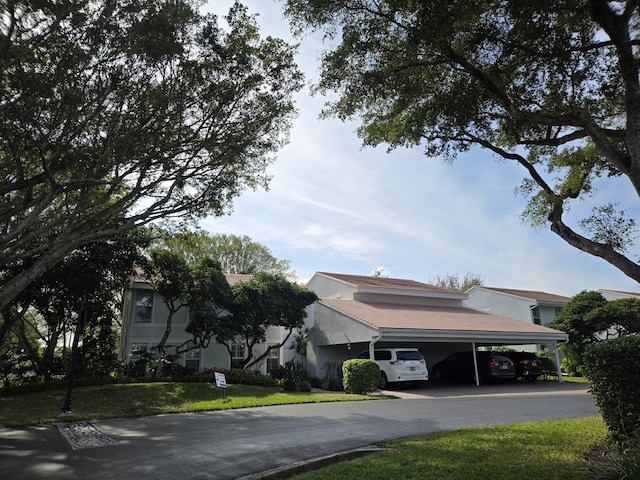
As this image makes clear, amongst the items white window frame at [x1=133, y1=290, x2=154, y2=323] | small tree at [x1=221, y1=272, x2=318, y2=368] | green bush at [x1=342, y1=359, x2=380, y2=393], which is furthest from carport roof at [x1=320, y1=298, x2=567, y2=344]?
white window frame at [x1=133, y1=290, x2=154, y2=323]

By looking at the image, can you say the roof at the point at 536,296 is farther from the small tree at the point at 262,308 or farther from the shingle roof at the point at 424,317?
the small tree at the point at 262,308

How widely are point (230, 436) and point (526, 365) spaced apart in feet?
60.6

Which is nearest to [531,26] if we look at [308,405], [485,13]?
[485,13]

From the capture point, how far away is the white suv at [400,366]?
707 inches

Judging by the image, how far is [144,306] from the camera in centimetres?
2267

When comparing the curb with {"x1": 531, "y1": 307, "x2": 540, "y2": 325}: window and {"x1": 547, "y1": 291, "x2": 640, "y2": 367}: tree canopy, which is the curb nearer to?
{"x1": 547, "y1": 291, "x2": 640, "y2": 367}: tree canopy

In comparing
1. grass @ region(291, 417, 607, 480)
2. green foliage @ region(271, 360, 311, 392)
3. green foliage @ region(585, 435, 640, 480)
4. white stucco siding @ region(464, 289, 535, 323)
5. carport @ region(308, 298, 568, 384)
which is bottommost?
grass @ region(291, 417, 607, 480)

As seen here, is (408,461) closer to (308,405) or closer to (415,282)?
(308,405)

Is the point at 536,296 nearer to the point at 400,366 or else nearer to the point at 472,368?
the point at 472,368

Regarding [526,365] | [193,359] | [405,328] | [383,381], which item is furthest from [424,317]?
[193,359]

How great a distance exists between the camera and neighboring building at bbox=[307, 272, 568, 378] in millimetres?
18969

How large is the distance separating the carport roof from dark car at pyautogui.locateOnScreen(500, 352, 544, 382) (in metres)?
0.81

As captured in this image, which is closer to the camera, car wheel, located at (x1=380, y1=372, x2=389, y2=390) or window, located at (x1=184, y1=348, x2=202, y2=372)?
car wheel, located at (x1=380, y1=372, x2=389, y2=390)

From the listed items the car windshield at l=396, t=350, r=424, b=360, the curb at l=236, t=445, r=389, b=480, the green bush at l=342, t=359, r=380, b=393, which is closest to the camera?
the curb at l=236, t=445, r=389, b=480
